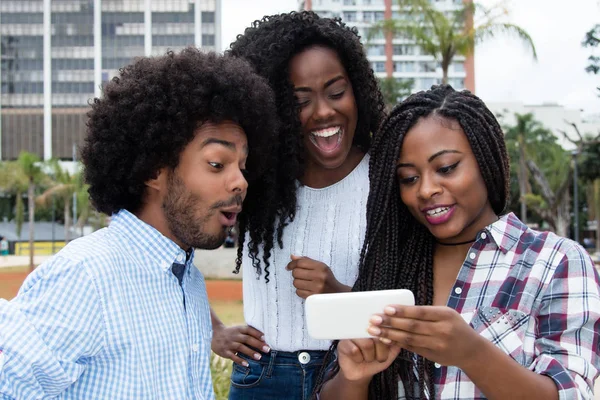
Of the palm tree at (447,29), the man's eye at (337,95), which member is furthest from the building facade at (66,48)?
the man's eye at (337,95)

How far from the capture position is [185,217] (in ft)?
6.81

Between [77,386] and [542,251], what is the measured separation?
1405mm

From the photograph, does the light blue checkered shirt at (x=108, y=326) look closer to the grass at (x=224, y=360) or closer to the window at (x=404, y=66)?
the grass at (x=224, y=360)

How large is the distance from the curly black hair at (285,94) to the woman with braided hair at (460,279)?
551 mm

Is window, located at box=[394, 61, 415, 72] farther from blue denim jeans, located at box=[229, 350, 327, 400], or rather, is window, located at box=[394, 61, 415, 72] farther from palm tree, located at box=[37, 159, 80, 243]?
blue denim jeans, located at box=[229, 350, 327, 400]

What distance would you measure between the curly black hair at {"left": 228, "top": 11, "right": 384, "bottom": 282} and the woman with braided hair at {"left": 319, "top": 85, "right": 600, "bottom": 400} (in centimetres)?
55

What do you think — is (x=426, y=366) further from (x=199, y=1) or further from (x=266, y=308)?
(x=199, y=1)

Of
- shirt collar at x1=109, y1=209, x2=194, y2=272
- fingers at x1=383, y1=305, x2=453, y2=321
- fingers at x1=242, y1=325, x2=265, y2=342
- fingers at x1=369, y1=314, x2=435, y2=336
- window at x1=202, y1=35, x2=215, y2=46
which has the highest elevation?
window at x1=202, y1=35, x2=215, y2=46

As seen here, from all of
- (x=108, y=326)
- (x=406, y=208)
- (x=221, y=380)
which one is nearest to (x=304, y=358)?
(x=406, y=208)

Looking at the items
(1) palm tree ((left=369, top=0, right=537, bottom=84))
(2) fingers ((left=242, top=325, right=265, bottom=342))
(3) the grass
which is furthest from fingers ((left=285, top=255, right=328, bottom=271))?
(1) palm tree ((left=369, top=0, right=537, bottom=84))

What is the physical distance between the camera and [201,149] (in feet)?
6.97

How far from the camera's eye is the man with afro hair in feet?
5.48

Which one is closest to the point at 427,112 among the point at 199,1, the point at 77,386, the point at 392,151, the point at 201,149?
the point at 392,151

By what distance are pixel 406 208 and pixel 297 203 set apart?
0.67 meters
